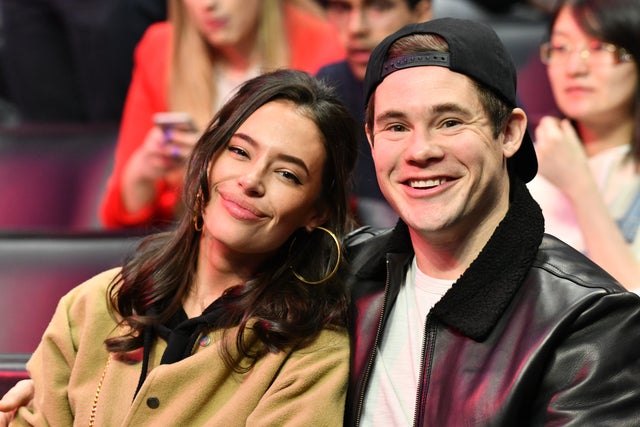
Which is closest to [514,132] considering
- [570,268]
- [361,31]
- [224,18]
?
[570,268]

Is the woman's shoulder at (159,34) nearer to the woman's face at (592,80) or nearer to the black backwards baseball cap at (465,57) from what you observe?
the woman's face at (592,80)

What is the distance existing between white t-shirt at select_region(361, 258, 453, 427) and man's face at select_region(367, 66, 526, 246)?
0.12 meters

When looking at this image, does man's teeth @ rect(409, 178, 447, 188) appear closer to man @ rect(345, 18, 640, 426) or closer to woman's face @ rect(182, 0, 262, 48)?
man @ rect(345, 18, 640, 426)

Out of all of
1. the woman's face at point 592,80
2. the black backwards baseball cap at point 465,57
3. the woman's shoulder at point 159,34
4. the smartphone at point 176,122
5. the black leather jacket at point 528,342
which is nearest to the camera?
the black leather jacket at point 528,342

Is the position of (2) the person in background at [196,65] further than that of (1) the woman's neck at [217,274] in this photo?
Yes

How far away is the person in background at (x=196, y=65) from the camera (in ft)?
10.0

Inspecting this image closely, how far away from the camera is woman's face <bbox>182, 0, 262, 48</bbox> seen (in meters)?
3.06

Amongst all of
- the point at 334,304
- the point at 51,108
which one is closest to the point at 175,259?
the point at 334,304

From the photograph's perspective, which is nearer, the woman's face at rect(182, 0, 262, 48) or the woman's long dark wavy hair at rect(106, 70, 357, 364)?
the woman's long dark wavy hair at rect(106, 70, 357, 364)

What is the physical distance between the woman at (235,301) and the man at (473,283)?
0.41 ft

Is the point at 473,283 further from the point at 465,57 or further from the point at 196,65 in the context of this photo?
the point at 196,65

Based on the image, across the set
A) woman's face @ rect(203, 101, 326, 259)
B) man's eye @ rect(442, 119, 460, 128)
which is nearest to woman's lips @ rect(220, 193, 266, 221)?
woman's face @ rect(203, 101, 326, 259)

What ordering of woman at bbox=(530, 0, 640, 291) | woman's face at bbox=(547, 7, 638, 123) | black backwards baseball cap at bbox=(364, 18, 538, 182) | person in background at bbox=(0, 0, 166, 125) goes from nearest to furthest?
black backwards baseball cap at bbox=(364, 18, 538, 182) < woman at bbox=(530, 0, 640, 291) < woman's face at bbox=(547, 7, 638, 123) < person in background at bbox=(0, 0, 166, 125)

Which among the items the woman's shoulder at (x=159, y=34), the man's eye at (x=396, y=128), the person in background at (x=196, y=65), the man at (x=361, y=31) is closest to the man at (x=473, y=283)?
the man's eye at (x=396, y=128)
